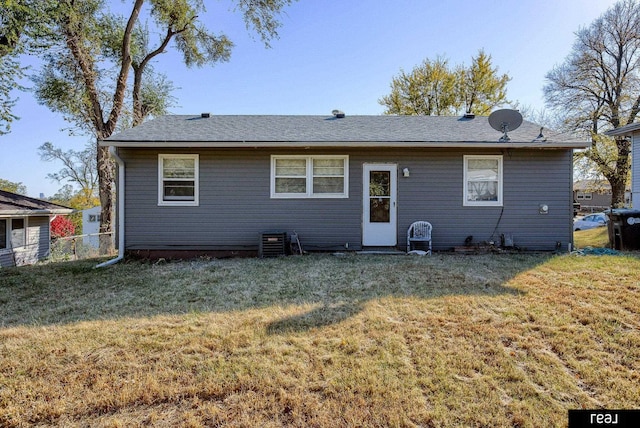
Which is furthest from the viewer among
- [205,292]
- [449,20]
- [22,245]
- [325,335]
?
[22,245]

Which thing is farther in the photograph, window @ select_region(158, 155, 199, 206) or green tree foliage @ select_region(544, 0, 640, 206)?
green tree foliage @ select_region(544, 0, 640, 206)

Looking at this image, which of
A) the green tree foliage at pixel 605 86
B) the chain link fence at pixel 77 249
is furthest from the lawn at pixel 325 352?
the green tree foliage at pixel 605 86

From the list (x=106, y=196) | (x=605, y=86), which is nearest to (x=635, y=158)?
(x=605, y=86)

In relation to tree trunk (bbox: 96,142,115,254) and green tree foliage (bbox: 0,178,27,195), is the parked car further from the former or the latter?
green tree foliage (bbox: 0,178,27,195)

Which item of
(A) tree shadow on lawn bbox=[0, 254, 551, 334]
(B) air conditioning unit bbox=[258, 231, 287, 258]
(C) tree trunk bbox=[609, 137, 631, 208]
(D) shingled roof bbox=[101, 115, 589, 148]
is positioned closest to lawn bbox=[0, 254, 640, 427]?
(A) tree shadow on lawn bbox=[0, 254, 551, 334]

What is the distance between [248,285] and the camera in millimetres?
4918

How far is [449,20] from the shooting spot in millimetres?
10805

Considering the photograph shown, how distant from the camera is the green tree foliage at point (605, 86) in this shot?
1800cm

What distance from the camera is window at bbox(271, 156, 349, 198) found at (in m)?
7.46

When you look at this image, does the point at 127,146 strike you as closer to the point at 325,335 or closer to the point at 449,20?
the point at 325,335

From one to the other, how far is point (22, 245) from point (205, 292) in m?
14.2

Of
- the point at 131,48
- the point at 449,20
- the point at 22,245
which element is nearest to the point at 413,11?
the point at 449,20

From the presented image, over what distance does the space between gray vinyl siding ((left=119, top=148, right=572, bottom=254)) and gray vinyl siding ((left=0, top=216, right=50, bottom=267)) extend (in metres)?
9.85

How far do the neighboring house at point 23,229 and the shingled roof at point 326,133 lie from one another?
8.61 metres
